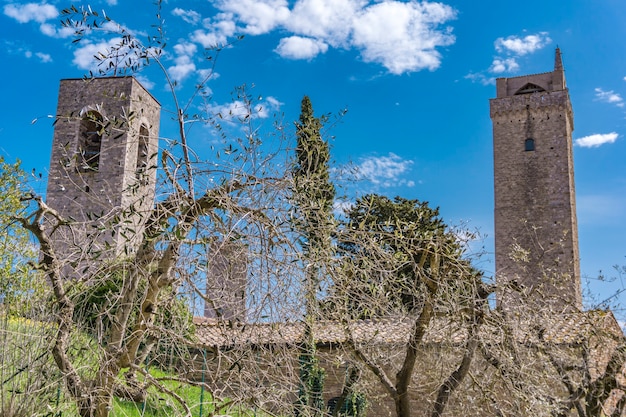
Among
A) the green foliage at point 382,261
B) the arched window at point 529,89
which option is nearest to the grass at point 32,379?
the green foliage at point 382,261

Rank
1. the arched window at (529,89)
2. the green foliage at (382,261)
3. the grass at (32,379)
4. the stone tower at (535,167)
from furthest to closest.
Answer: the arched window at (529,89) < the stone tower at (535,167) < the green foliage at (382,261) < the grass at (32,379)

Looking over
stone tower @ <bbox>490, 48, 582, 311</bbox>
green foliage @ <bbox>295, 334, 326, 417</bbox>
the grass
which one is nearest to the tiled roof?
green foliage @ <bbox>295, 334, 326, 417</bbox>

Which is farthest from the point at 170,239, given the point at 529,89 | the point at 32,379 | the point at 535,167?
the point at 529,89

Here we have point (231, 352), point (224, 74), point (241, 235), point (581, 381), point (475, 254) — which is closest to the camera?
point (241, 235)

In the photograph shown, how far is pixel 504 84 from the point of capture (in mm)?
28641

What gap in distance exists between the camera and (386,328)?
6262mm

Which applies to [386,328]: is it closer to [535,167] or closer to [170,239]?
[170,239]

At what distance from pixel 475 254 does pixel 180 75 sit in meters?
2.80

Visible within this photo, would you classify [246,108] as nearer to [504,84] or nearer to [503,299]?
[503,299]

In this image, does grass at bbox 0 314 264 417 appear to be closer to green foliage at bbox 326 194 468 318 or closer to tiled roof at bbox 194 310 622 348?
tiled roof at bbox 194 310 622 348

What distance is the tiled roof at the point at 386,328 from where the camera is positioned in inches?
151

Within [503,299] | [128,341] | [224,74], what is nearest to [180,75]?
[224,74]

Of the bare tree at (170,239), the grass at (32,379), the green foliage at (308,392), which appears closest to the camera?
the bare tree at (170,239)

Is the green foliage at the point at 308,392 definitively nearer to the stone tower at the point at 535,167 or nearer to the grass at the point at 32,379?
the grass at the point at 32,379
